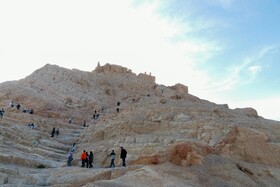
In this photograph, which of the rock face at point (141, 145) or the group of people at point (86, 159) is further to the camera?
the group of people at point (86, 159)

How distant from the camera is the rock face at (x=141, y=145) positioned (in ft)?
80.2

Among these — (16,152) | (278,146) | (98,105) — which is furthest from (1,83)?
(278,146)

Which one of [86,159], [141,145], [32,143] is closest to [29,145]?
[32,143]

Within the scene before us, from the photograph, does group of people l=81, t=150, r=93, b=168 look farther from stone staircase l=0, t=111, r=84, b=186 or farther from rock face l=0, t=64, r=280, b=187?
stone staircase l=0, t=111, r=84, b=186

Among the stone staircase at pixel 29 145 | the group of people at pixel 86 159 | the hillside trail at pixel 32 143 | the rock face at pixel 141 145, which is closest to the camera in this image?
the rock face at pixel 141 145

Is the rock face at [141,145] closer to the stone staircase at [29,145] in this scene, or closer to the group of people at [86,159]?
the stone staircase at [29,145]

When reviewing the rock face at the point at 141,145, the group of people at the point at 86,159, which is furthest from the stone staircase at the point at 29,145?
the group of people at the point at 86,159

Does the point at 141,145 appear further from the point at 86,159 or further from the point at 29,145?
the point at 29,145

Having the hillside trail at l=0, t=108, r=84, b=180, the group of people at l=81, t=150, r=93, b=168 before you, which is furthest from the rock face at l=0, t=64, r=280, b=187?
the group of people at l=81, t=150, r=93, b=168

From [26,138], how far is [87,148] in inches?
204

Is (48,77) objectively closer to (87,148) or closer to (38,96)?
(38,96)

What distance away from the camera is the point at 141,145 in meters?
32.8

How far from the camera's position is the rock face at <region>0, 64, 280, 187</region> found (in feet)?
80.2

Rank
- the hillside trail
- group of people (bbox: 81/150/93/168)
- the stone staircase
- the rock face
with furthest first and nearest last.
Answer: group of people (bbox: 81/150/93/168) < the hillside trail < the stone staircase < the rock face
